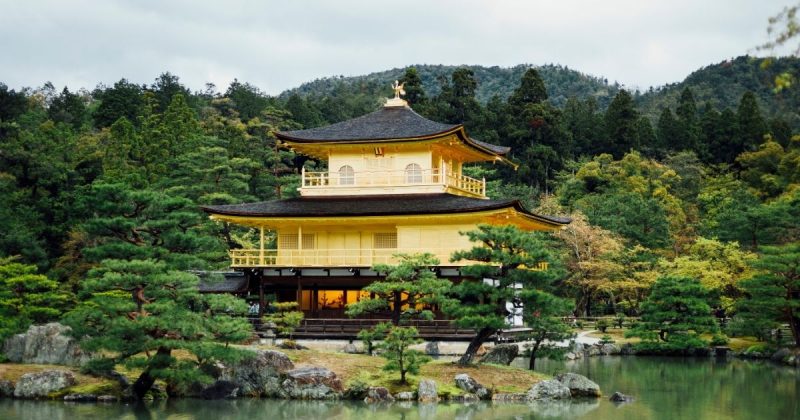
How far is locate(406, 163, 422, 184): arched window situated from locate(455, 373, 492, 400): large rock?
11007 millimetres

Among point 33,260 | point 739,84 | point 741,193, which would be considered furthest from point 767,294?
point 739,84

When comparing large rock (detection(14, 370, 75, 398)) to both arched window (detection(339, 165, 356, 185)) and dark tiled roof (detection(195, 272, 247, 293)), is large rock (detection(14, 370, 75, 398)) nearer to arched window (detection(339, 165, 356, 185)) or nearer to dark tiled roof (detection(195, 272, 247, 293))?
dark tiled roof (detection(195, 272, 247, 293))

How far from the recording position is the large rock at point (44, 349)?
25.3 m

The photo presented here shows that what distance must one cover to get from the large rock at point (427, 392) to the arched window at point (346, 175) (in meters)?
12.2

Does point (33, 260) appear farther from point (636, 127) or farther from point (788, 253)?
point (636, 127)

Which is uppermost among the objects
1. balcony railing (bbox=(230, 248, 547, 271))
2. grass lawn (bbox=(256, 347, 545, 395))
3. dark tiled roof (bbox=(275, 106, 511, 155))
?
dark tiled roof (bbox=(275, 106, 511, 155))

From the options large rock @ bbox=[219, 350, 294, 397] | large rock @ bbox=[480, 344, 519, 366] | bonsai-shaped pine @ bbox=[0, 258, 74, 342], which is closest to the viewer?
large rock @ bbox=[219, 350, 294, 397]

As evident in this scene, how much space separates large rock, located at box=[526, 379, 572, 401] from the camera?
77.9 feet

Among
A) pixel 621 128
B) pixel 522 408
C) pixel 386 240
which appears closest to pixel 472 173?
pixel 386 240

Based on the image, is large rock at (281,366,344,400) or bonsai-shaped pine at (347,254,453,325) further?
bonsai-shaped pine at (347,254,453,325)

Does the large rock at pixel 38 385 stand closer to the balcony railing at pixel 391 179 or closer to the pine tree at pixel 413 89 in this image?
the balcony railing at pixel 391 179

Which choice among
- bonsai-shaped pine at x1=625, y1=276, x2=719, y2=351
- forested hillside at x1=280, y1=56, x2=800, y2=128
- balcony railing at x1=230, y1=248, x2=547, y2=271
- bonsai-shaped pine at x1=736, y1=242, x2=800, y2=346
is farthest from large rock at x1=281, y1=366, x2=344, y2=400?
forested hillside at x1=280, y1=56, x2=800, y2=128

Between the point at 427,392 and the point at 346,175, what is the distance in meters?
12.7

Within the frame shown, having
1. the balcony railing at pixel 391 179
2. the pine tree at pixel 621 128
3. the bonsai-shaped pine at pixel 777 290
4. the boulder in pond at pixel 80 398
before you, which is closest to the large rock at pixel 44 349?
the boulder in pond at pixel 80 398
